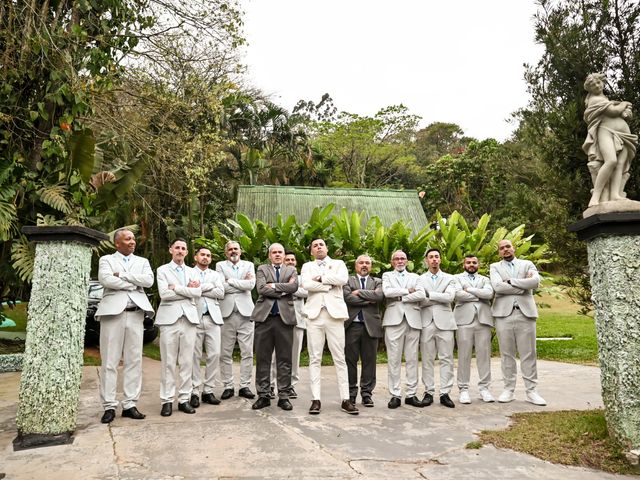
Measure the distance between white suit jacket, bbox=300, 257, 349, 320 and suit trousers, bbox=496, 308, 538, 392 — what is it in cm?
187

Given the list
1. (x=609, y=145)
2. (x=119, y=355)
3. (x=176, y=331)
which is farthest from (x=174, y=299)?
(x=609, y=145)

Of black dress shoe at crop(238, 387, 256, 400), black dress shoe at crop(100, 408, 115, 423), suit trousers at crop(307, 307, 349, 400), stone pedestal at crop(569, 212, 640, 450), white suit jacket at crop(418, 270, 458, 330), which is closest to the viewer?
stone pedestal at crop(569, 212, 640, 450)

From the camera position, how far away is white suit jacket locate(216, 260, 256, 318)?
6.40m

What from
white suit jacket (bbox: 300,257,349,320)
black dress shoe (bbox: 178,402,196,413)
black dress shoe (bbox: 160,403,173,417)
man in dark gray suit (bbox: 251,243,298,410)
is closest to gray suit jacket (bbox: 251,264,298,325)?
man in dark gray suit (bbox: 251,243,298,410)

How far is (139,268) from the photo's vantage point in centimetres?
552

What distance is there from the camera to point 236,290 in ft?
21.3

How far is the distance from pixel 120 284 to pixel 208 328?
4.14 ft

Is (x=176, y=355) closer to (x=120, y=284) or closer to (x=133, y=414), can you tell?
(x=133, y=414)

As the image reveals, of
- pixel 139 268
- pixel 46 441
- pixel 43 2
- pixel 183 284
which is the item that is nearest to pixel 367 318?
pixel 183 284

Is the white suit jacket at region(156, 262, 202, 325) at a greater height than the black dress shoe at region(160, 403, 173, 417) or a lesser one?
greater

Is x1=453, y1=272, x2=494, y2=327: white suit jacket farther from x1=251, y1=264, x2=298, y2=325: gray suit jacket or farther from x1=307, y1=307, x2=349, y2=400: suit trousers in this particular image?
x1=251, y1=264, x2=298, y2=325: gray suit jacket

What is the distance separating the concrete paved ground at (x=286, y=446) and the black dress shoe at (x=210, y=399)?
123mm

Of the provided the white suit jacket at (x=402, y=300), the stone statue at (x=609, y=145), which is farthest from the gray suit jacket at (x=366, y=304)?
the stone statue at (x=609, y=145)

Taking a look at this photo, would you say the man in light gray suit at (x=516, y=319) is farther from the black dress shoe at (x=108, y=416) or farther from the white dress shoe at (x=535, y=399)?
the black dress shoe at (x=108, y=416)
